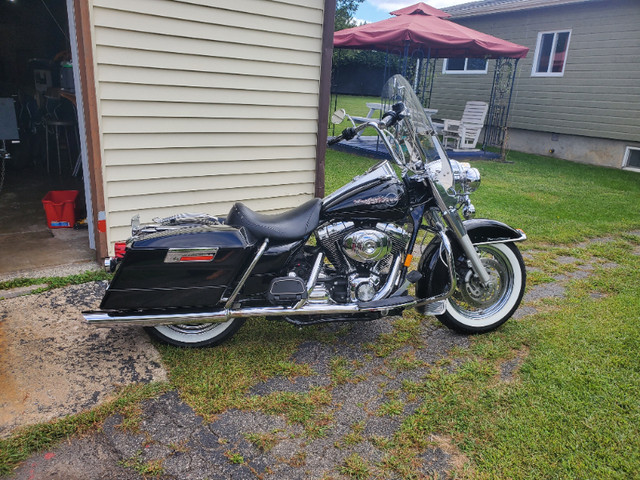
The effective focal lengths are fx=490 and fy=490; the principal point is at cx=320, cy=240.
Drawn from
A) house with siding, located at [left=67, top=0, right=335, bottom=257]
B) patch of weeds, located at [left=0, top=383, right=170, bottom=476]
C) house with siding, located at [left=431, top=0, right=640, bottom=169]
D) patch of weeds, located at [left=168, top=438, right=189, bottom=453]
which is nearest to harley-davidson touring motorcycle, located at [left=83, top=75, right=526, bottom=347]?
patch of weeds, located at [left=0, top=383, right=170, bottom=476]

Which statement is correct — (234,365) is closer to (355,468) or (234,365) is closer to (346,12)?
(355,468)

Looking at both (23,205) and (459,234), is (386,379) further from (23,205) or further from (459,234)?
(23,205)

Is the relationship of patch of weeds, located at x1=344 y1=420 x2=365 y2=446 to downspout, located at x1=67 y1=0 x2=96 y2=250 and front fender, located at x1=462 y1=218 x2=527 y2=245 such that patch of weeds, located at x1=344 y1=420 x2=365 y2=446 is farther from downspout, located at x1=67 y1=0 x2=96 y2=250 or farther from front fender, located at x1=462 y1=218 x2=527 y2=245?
downspout, located at x1=67 y1=0 x2=96 y2=250

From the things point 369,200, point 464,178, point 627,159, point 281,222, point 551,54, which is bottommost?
point 627,159

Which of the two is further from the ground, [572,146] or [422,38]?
[422,38]

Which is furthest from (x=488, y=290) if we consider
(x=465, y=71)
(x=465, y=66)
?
(x=465, y=66)

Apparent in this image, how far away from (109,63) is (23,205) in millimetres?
2661

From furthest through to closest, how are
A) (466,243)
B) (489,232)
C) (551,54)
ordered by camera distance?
(551,54), (489,232), (466,243)

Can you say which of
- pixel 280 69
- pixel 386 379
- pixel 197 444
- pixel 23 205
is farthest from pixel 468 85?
pixel 197 444

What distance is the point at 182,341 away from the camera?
2764 millimetres

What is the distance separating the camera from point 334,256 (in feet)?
9.15

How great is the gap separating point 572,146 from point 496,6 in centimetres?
410

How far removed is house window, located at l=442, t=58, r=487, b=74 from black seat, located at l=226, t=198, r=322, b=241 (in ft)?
39.5

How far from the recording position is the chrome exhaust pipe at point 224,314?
8.14ft
